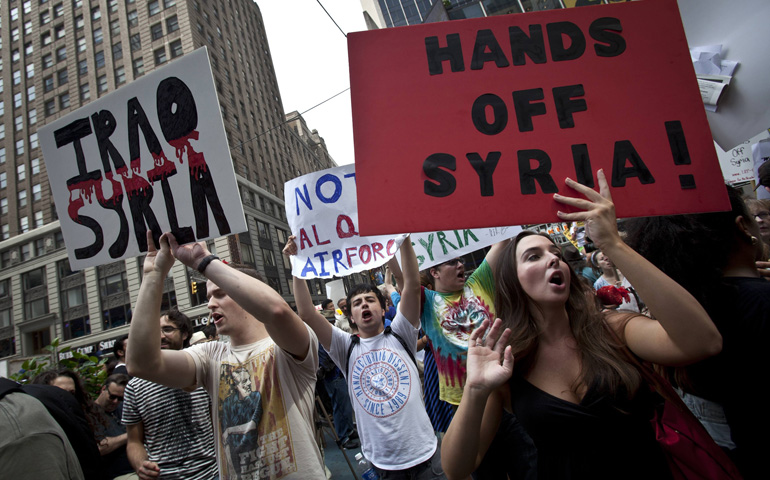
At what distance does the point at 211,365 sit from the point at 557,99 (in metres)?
2.26

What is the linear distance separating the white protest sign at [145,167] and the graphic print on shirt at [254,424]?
2.63 ft

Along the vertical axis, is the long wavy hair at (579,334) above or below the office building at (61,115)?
below

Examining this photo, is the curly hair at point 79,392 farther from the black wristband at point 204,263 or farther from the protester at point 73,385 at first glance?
the black wristband at point 204,263

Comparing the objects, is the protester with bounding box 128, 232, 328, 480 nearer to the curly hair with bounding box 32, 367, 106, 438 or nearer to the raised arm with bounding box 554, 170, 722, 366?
the raised arm with bounding box 554, 170, 722, 366

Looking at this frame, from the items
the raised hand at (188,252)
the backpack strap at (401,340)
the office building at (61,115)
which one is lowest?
the backpack strap at (401,340)

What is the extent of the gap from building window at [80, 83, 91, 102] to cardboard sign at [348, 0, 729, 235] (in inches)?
1599

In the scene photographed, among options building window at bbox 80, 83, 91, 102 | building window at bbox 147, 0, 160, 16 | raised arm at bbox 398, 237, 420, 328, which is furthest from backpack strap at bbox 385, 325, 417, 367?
building window at bbox 80, 83, 91, 102

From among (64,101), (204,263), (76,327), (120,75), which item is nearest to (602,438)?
(204,263)

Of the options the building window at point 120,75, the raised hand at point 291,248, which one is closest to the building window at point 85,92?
the building window at point 120,75

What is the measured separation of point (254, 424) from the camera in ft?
6.79

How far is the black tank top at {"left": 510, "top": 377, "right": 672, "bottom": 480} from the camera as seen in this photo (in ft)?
4.57

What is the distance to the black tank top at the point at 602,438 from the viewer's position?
54.8 inches

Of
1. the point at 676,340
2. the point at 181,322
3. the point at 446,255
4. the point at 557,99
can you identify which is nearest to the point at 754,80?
the point at 557,99

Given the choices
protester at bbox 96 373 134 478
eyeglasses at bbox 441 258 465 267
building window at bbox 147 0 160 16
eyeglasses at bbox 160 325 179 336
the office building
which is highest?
building window at bbox 147 0 160 16
